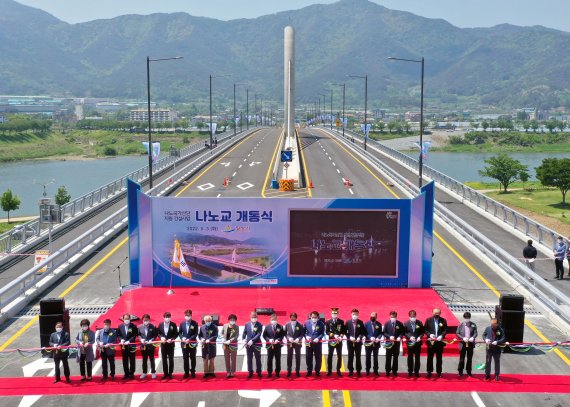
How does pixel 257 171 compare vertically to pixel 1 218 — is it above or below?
above

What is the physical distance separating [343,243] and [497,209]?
18800mm

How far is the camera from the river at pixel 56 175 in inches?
3840

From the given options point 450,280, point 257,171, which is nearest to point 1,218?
point 257,171

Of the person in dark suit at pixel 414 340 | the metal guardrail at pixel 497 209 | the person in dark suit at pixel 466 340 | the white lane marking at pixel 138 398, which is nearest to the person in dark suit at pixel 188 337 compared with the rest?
the white lane marking at pixel 138 398

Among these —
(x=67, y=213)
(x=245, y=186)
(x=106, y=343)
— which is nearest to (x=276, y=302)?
(x=106, y=343)

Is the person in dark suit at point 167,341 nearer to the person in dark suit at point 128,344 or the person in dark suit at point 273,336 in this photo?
the person in dark suit at point 128,344

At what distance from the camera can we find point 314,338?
51.0ft

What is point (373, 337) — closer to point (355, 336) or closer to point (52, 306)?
point (355, 336)

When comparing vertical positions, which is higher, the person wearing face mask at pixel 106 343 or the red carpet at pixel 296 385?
the person wearing face mask at pixel 106 343

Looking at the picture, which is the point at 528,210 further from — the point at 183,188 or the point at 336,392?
the point at 336,392

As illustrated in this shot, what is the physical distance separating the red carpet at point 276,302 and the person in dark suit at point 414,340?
371cm

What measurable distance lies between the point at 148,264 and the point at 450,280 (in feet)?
35.4

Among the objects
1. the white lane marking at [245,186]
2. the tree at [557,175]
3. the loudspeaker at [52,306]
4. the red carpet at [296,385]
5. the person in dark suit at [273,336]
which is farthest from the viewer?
the tree at [557,175]

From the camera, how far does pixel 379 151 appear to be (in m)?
77.0
